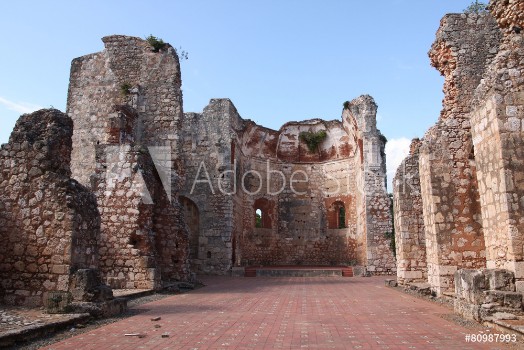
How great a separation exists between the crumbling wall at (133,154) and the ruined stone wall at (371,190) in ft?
33.5

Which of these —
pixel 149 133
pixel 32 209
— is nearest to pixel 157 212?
pixel 149 133

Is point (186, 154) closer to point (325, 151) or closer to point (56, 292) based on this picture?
point (325, 151)

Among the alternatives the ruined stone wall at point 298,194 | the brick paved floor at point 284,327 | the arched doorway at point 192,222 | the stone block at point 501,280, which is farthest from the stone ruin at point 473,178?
the ruined stone wall at point 298,194

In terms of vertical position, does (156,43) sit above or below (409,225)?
above

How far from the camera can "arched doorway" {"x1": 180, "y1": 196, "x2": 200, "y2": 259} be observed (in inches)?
838

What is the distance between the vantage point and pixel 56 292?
22.1 ft

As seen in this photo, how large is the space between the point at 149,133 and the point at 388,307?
1034 cm

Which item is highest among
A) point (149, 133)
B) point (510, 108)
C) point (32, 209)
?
point (149, 133)

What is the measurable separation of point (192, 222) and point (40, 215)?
14518mm

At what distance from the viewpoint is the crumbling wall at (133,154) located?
447 inches

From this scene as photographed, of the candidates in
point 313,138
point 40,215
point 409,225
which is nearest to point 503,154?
point 409,225

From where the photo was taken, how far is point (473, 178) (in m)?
9.62

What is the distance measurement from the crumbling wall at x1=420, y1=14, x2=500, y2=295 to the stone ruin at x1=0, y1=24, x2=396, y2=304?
705 centimetres

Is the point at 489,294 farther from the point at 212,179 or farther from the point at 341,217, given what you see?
the point at 341,217
